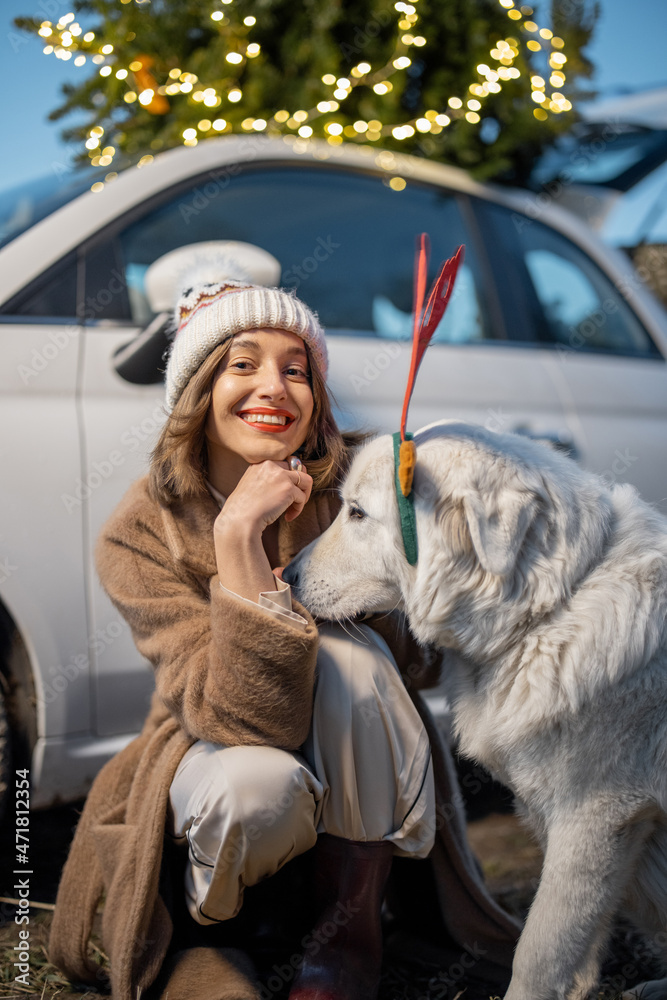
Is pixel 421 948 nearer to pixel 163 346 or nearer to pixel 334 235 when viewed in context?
pixel 163 346

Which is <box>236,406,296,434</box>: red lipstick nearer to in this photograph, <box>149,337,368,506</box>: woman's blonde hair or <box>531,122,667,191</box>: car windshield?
<box>149,337,368,506</box>: woman's blonde hair

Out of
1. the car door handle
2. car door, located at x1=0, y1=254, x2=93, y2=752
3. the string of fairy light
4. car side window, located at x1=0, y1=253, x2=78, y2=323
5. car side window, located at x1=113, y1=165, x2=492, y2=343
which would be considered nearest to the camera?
car door, located at x1=0, y1=254, x2=93, y2=752

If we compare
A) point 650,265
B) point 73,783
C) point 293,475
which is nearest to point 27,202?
point 293,475

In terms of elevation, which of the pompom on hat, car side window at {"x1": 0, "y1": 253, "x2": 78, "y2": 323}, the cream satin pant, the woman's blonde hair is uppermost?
car side window at {"x1": 0, "y1": 253, "x2": 78, "y2": 323}

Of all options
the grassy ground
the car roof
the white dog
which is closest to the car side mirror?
the car roof

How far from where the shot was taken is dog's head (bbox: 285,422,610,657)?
155 centimetres

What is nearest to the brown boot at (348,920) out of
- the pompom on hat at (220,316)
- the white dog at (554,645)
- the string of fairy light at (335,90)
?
the white dog at (554,645)

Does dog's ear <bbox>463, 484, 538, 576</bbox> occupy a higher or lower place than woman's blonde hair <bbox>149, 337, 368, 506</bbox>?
lower

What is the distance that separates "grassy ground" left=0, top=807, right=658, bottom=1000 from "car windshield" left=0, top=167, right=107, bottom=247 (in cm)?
203

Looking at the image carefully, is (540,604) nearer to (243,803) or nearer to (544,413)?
(243,803)

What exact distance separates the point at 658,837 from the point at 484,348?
1.96 meters

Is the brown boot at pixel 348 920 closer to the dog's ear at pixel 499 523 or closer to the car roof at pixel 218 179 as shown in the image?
the dog's ear at pixel 499 523

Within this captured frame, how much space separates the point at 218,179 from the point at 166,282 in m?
0.59

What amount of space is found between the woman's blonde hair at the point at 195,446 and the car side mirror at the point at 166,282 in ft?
1.53
